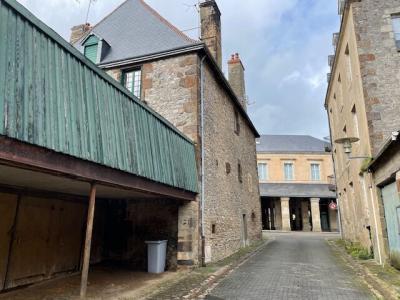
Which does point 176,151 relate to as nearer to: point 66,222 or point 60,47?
point 66,222

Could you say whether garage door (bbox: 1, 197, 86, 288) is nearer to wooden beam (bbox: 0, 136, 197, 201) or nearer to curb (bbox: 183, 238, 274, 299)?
wooden beam (bbox: 0, 136, 197, 201)

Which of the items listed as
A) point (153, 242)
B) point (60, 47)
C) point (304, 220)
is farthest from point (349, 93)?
point (304, 220)

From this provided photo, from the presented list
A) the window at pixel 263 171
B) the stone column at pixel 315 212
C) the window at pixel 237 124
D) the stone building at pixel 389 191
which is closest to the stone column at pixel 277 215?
the window at pixel 263 171

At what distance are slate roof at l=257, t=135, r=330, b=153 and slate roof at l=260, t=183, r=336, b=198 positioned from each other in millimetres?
3178

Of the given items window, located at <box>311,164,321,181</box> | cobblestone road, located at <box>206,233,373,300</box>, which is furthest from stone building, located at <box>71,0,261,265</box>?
window, located at <box>311,164,321,181</box>

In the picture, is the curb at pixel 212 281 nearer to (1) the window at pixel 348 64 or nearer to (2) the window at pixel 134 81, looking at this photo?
(2) the window at pixel 134 81

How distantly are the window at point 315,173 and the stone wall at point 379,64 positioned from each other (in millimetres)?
20539

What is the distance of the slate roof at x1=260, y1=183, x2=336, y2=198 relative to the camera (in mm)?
26281

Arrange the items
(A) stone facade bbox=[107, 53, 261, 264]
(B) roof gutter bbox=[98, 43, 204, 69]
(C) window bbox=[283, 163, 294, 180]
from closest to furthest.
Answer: (A) stone facade bbox=[107, 53, 261, 264] → (B) roof gutter bbox=[98, 43, 204, 69] → (C) window bbox=[283, 163, 294, 180]

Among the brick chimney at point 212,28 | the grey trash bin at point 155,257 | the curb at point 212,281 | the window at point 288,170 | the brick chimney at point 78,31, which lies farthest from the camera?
the window at point 288,170

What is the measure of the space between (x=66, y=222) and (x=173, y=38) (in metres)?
6.63

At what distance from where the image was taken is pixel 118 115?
5.45 m

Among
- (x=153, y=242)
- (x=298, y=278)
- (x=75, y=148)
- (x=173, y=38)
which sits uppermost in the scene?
(x=173, y=38)

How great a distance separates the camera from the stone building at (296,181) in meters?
27.8
